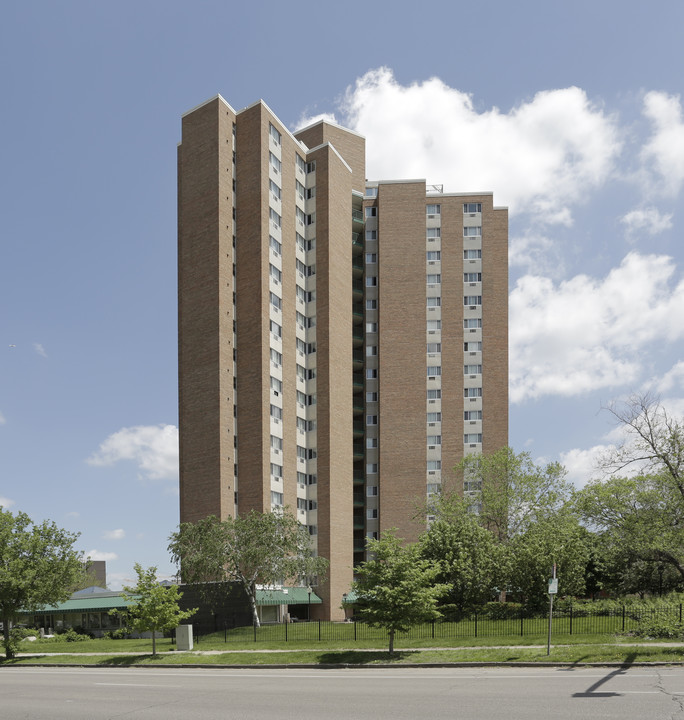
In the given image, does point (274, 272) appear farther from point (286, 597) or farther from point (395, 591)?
point (395, 591)

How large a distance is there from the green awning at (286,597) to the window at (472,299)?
35.9 m

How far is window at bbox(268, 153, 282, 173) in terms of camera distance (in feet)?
236

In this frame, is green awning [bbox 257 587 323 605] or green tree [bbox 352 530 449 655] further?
green awning [bbox 257 587 323 605]

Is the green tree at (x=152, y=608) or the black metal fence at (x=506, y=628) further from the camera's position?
the green tree at (x=152, y=608)

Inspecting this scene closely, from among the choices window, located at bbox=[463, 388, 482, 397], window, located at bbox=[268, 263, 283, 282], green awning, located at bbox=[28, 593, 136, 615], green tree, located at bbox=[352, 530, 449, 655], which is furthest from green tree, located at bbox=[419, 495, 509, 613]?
window, located at bbox=[463, 388, 482, 397]

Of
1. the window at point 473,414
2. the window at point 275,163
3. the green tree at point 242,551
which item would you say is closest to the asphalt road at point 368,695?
the green tree at point 242,551

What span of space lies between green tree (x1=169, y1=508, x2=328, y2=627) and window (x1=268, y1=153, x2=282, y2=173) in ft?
108

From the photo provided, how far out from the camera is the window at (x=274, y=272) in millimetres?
69812

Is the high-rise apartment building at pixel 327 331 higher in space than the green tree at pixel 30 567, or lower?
higher

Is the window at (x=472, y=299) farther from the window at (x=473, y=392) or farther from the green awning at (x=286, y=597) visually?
the green awning at (x=286, y=597)

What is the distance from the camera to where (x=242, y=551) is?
5116 cm

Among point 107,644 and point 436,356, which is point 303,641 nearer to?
point 107,644

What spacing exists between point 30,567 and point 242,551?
13.1 meters

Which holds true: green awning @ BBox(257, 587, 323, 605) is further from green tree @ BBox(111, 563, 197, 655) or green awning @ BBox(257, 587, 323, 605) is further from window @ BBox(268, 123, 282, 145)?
window @ BBox(268, 123, 282, 145)
